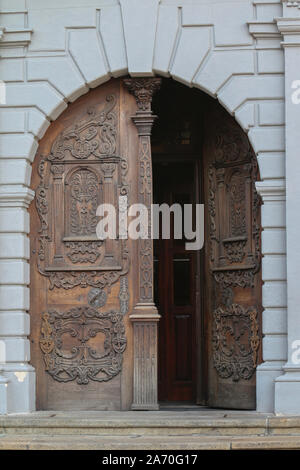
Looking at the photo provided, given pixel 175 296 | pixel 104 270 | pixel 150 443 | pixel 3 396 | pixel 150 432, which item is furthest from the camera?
pixel 175 296

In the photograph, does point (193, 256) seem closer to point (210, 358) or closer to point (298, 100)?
point (210, 358)

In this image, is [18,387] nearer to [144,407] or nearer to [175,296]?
[144,407]

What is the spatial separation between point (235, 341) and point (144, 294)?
49.3 inches

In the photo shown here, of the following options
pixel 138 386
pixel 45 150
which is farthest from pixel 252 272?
pixel 45 150

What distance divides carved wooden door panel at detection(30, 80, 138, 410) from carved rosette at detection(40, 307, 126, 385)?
0.04 ft

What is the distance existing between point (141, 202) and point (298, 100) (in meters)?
2.15

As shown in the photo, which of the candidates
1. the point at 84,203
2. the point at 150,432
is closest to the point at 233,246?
the point at 84,203

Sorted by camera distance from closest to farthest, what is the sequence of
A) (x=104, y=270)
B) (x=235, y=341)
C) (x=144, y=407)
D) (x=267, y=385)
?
1. (x=267, y=385)
2. (x=144, y=407)
3. (x=104, y=270)
4. (x=235, y=341)

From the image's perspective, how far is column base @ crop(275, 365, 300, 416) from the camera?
13.2 metres

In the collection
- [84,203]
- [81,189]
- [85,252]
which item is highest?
[81,189]

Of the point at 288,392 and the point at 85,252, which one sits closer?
the point at 288,392

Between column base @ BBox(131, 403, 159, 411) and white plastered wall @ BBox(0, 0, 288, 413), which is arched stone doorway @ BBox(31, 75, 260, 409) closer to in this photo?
column base @ BBox(131, 403, 159, 411)

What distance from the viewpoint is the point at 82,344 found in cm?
1421

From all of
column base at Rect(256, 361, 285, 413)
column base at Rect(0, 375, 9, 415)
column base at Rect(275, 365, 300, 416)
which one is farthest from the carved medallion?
column base at Rect(275, 365, 300, 416)
